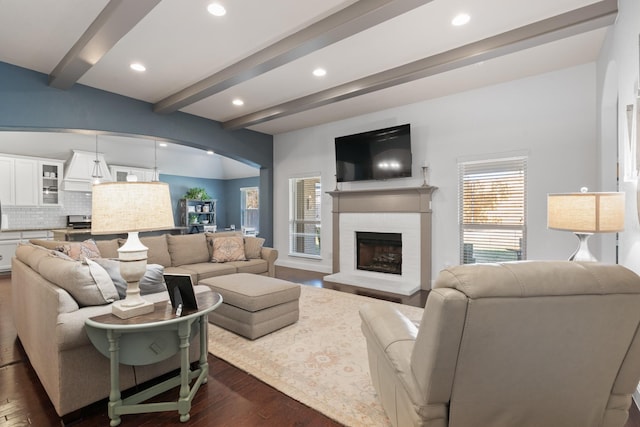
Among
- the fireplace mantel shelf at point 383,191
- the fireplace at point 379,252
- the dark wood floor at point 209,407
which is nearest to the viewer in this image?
the dark wood floor at point 209,407

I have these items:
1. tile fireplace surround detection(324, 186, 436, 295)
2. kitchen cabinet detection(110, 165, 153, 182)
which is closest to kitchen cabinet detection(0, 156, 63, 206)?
kitchen cabinet detection(110, 165, 153, 182)

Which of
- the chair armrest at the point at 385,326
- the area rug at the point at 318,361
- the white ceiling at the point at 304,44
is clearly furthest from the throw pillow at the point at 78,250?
the chair armrest at the point at 385,326

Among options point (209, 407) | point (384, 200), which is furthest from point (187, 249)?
point (384, 200)

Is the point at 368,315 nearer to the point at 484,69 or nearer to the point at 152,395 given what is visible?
the point at 152,395

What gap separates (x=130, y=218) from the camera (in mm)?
A: 1722

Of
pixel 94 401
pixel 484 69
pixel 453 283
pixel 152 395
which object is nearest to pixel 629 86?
pixel 484 69

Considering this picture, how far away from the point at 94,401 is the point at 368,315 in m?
1.72

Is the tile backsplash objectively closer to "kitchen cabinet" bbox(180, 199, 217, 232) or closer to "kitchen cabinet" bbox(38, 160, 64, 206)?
"kitchen cabinet" bbox(38, 160, 64, 206)

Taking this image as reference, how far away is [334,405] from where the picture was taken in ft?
6.32

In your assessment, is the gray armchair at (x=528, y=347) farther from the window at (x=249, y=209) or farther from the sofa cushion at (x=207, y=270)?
the window at (x=249, y=209)

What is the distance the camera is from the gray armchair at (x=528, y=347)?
974 mm

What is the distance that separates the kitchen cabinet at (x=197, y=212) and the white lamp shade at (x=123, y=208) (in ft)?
25.1

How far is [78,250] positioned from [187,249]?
4.61 feet

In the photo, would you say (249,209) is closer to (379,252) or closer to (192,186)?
(192,186)
